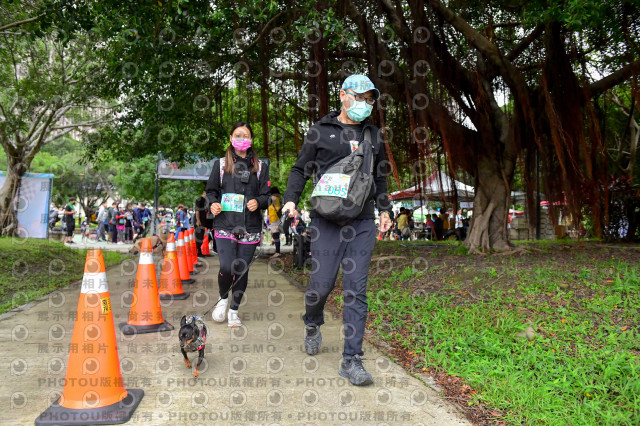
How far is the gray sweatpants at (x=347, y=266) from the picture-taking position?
3086mm

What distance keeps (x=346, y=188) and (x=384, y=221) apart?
48cm

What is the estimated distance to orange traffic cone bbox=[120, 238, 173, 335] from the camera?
4266 mm

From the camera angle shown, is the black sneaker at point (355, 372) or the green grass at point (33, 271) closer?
the black sneaker at point (355, 372)

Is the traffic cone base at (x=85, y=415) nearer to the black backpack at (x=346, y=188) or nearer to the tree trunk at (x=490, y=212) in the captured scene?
the black backpack at (x=346, y=188)

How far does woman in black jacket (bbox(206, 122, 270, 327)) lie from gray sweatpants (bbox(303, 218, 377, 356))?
1.27m

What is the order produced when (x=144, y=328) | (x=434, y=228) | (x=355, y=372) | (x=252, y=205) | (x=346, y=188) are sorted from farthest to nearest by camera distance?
(x=434, y=228), (x=252, y=205), (x=144, y=328), (x=346, y=188), (x=355, y=372)

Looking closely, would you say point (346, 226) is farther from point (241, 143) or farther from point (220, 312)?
point (220, 312)

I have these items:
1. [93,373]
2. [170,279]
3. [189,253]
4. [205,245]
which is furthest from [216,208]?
[205,245]

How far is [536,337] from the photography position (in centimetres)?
365

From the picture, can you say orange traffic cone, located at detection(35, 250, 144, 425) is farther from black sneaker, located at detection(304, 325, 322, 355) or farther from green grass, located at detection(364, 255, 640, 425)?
green grass, located at detection(364, 255, 640, 425)

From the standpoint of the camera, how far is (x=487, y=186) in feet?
29.5

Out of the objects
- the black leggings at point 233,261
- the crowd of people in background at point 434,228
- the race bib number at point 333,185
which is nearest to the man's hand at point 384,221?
the race bib number at point 333,185

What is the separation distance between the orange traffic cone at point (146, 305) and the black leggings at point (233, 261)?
1.92 feet

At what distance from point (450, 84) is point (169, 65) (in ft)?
15.9
